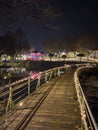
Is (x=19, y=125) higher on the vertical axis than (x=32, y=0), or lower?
lower

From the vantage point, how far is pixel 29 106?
11047mm

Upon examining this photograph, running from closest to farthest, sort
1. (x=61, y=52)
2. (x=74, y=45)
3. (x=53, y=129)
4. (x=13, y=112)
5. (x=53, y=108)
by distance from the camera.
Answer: (x=53, y=129) → (x=13, y=112) → (x=53, y=108) → (x=74, y=45) → (x=61, y=52)

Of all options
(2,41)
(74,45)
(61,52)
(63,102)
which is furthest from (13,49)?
(63,102)

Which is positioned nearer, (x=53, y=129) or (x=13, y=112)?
(x=53, y=129)

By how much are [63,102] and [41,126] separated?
13.7 feet

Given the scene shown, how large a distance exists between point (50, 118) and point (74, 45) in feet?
318

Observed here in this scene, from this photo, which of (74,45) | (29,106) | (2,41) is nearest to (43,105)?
(29,106)

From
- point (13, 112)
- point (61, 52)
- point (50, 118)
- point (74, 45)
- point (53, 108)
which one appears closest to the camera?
point (50, 118)

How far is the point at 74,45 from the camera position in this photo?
105 meters

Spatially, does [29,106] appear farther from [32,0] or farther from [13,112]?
[32,0]

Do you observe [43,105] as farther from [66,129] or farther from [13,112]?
[66,129]

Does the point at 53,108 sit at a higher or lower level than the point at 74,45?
lower

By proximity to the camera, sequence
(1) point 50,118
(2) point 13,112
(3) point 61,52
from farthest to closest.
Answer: (3) point 61,52 → (2) point 13,112 → (1) point 50,118

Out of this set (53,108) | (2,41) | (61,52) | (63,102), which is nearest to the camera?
(53,108)
